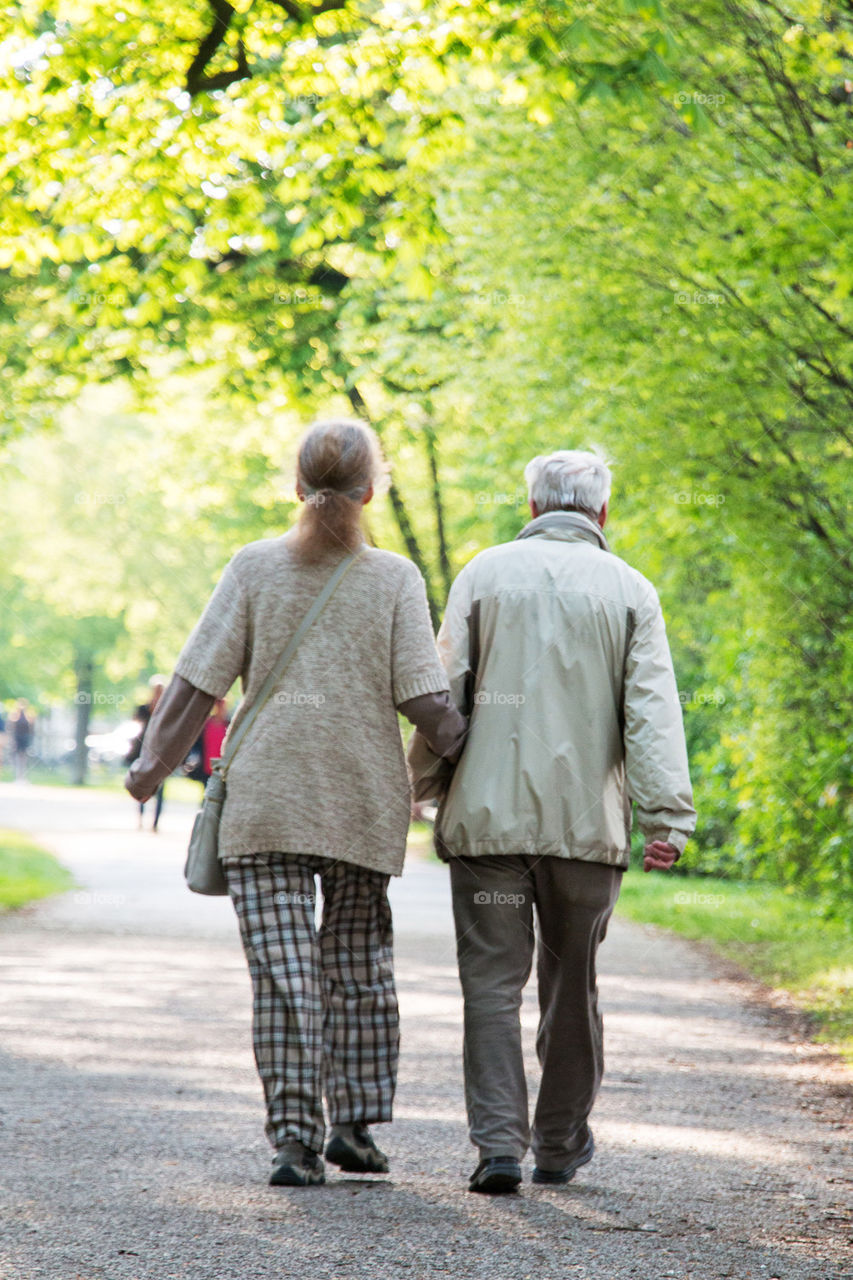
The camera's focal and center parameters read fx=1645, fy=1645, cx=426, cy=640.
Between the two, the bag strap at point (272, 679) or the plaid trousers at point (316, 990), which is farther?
the bag strap at point (272, 679)

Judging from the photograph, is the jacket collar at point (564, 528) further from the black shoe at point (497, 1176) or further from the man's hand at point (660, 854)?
the black shoe at point (497, 1176)

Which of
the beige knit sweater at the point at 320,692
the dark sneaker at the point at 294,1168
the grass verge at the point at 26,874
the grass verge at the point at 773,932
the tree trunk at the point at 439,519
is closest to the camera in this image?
the dark sneaker at the point at 294,1168

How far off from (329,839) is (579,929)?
2.39ft

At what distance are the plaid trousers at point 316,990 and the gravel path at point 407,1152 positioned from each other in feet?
0.71

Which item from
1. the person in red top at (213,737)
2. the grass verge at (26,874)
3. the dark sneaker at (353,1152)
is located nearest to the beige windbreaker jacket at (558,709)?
the dark sneaker at (353,1152)

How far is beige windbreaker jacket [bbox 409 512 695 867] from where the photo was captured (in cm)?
440

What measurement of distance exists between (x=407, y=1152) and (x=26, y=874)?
10.2 metres

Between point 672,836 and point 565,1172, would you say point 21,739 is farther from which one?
point 672,836

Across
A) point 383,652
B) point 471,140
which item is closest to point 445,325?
point 471,140

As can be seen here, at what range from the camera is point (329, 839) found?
437 cm

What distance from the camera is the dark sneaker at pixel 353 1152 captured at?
4453 millimetres

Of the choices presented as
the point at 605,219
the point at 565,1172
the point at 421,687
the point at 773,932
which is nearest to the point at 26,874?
the point at 773,932

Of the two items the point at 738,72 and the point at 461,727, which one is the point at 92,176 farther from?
the point at 461,727

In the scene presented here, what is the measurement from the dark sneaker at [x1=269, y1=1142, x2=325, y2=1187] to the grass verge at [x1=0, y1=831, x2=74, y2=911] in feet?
27.5
